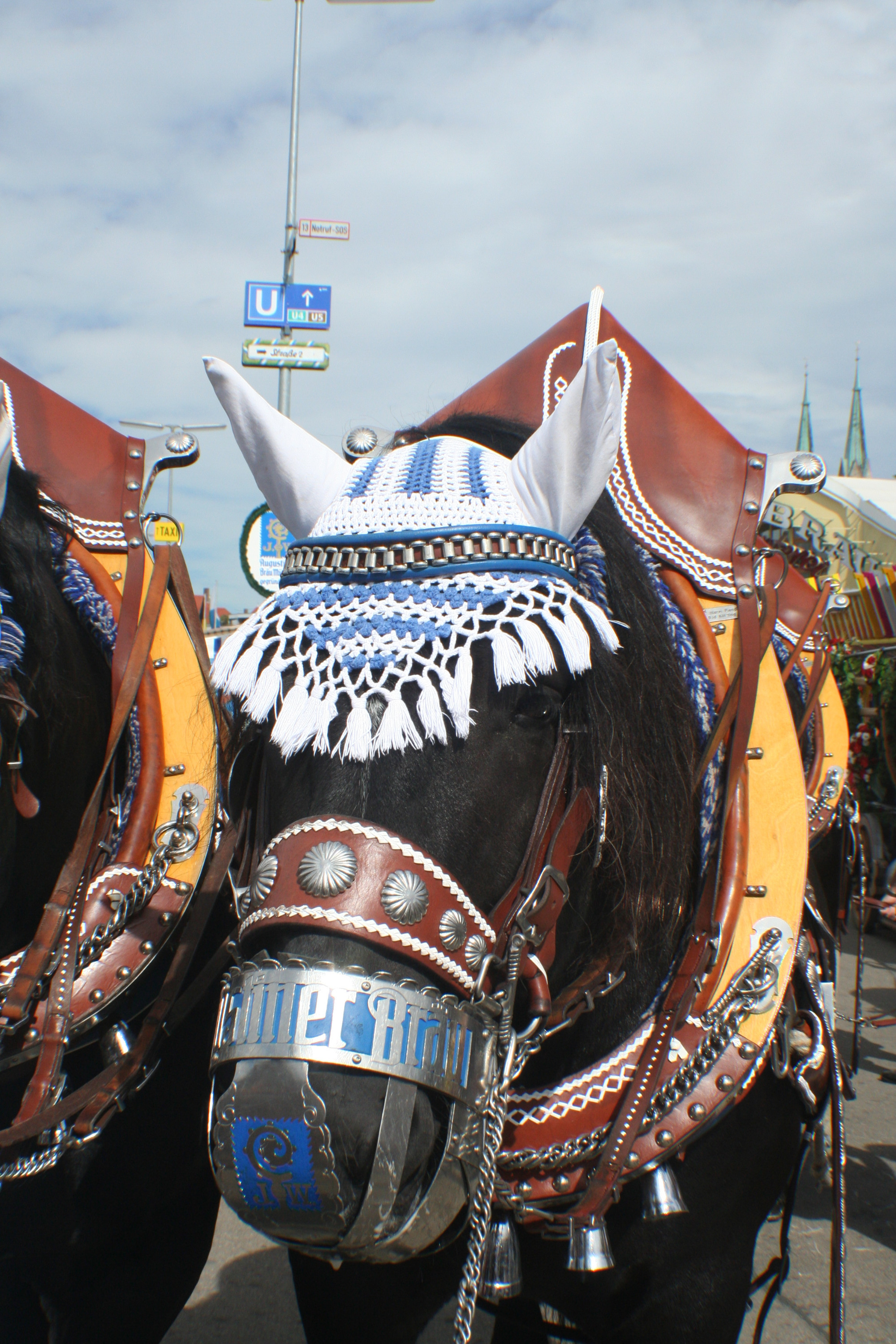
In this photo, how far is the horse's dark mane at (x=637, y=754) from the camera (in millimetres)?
1363

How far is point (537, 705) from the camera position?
1.27 m

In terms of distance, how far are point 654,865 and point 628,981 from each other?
229 millimetres

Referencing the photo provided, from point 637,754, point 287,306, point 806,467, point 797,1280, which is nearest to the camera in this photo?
point 637,754

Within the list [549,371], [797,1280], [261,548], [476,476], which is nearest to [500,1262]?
[476,476]

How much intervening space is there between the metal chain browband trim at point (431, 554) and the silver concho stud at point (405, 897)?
0.41 metres

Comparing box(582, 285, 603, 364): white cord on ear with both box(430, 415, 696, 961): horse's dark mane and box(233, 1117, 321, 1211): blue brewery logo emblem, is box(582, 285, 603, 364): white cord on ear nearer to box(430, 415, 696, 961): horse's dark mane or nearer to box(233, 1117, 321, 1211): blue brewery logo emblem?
box(430, 415, 696, 961): horse's dark mane

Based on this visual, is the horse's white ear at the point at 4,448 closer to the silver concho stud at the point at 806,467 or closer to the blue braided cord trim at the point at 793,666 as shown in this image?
the silver concho stud at the point at 806,467

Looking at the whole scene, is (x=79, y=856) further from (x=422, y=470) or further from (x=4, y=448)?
(x=422, y=470)

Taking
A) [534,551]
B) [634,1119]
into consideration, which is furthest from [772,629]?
[634,1119]

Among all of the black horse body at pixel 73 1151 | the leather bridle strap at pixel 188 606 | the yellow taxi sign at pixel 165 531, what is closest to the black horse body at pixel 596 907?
the black horse body at pixel 73 1151

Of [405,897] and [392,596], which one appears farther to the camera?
[392,596]

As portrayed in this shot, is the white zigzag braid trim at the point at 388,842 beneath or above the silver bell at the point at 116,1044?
above

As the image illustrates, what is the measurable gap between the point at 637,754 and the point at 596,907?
263 mm

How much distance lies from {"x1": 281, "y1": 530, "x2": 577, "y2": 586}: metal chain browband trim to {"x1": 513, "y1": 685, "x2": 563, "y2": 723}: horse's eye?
0.56ft
